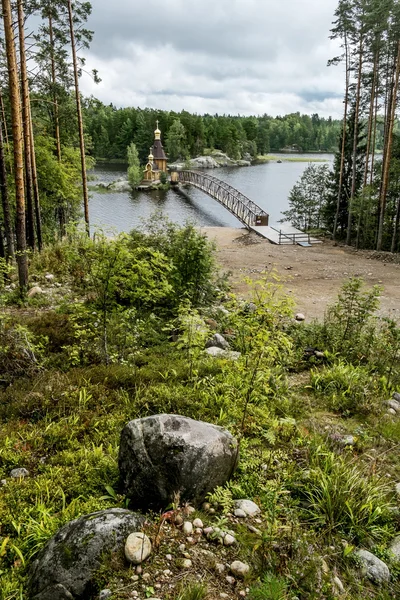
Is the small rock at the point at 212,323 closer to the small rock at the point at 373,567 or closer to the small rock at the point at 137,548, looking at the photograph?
the small rock at the point at 373,567

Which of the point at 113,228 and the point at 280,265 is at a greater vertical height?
the point at 113,228

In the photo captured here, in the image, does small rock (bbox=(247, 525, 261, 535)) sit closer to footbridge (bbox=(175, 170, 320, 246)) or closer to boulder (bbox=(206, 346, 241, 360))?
boulder (bbox=(206, 346, 241, 360))

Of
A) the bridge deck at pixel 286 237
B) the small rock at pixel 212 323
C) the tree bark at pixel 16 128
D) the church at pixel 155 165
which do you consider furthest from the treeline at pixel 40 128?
the church at pixel 155 165

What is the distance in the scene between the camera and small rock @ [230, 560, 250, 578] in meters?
2.34

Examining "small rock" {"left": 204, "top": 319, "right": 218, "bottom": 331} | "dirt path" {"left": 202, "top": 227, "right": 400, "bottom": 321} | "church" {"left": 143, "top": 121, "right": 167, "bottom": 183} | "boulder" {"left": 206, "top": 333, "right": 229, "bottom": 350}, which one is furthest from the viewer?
"church" {"left": 143, "top": 121, "right": 167, "bottom": 183}

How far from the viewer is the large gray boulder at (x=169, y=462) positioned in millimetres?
2832

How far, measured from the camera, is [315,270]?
557 inches

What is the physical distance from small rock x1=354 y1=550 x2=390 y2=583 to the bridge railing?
84.4ft

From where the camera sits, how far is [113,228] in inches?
205

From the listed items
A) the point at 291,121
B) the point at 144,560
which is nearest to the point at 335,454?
the point at 144,560

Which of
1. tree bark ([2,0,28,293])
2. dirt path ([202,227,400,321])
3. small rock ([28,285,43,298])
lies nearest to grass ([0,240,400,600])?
small rock ([28,285,43,298])

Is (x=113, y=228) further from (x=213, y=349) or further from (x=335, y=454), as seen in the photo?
(x=335, y=454)

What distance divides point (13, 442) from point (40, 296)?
16.6 feet

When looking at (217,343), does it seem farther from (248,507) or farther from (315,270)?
(315,270)
